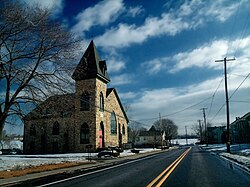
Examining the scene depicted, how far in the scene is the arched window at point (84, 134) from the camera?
135 ft

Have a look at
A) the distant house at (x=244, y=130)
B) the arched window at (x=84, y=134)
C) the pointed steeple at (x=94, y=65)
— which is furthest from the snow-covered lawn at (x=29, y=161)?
the distant house at (x=244, y=130)

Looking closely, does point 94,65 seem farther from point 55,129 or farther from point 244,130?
point 244,130

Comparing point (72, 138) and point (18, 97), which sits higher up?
point (18, 97)

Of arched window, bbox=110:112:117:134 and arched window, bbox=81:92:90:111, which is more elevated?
arched window, bbox=81:92:90:111

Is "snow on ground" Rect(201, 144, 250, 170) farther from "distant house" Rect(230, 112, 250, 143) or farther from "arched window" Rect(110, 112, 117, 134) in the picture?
"distant house" Rect(230, 112, 250, 143)

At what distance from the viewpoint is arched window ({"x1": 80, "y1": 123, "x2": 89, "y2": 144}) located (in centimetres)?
4109

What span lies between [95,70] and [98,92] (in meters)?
3.68

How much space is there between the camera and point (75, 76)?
2062cm

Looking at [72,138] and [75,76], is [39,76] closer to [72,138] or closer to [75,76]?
[75,76]

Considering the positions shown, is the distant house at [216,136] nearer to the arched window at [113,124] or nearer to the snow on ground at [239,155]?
the arched window at [113,124]

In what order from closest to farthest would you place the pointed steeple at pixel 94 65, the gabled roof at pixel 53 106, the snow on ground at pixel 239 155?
the snow on ground at pixel 239 155, the gabled roof at pixel 53 106, the pointed steeple at pixel 94 65

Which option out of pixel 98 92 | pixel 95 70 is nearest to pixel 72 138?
pixel 98 92

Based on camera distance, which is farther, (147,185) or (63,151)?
(63,151)

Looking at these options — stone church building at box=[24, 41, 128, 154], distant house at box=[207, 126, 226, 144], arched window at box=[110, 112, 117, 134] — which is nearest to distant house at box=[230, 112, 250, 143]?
distant house at box=[207, 126, 226, 144]
